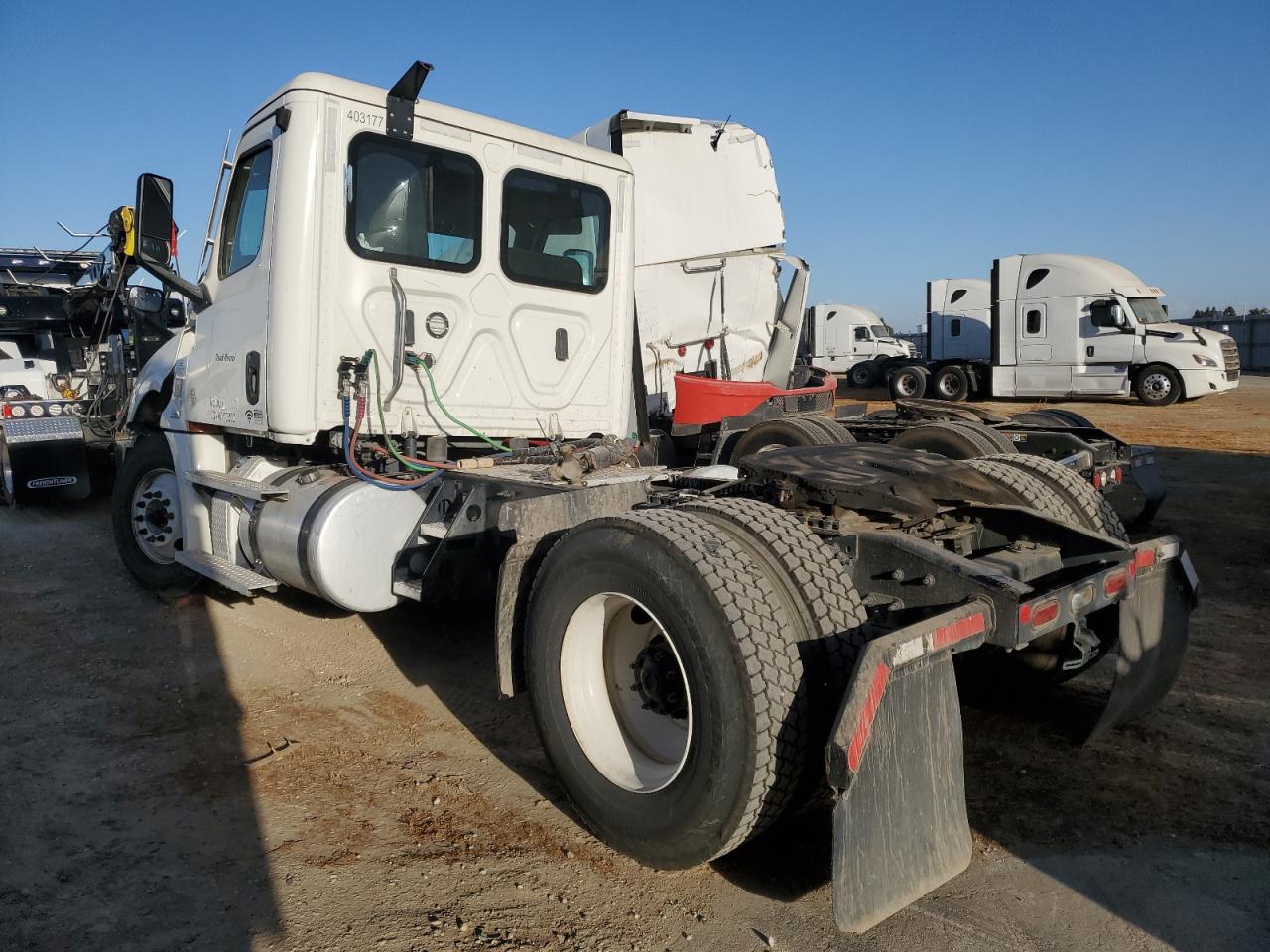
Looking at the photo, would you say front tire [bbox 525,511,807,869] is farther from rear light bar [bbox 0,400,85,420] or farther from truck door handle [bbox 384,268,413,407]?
rear light bar [bbox 0,400,85,420]

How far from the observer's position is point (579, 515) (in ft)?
12.3

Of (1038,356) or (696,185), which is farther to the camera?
(1038,356)

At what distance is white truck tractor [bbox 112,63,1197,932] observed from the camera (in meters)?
2.57

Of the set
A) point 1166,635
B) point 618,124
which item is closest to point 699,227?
point 618,124

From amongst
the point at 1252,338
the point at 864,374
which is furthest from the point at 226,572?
the point at 1252,338

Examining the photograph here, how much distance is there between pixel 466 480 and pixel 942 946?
8.94 feet

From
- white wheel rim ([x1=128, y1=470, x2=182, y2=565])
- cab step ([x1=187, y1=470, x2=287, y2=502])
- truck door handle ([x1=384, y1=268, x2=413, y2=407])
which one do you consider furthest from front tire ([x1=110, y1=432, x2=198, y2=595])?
truck door handle ([x1=384, y1=268, x2=413, y2=407])

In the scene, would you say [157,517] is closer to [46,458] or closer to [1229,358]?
[46,458]

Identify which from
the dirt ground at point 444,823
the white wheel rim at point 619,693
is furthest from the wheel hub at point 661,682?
the dirt ground at point 444,823

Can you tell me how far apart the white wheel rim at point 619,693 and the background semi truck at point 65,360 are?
16.9 feet

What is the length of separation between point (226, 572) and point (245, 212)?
6.70 ft

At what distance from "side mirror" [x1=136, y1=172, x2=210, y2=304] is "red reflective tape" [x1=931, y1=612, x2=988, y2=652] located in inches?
175

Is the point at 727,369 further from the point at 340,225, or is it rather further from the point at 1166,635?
A: the point at 1166,635

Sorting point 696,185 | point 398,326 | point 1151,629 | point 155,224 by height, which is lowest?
point 1151,629
